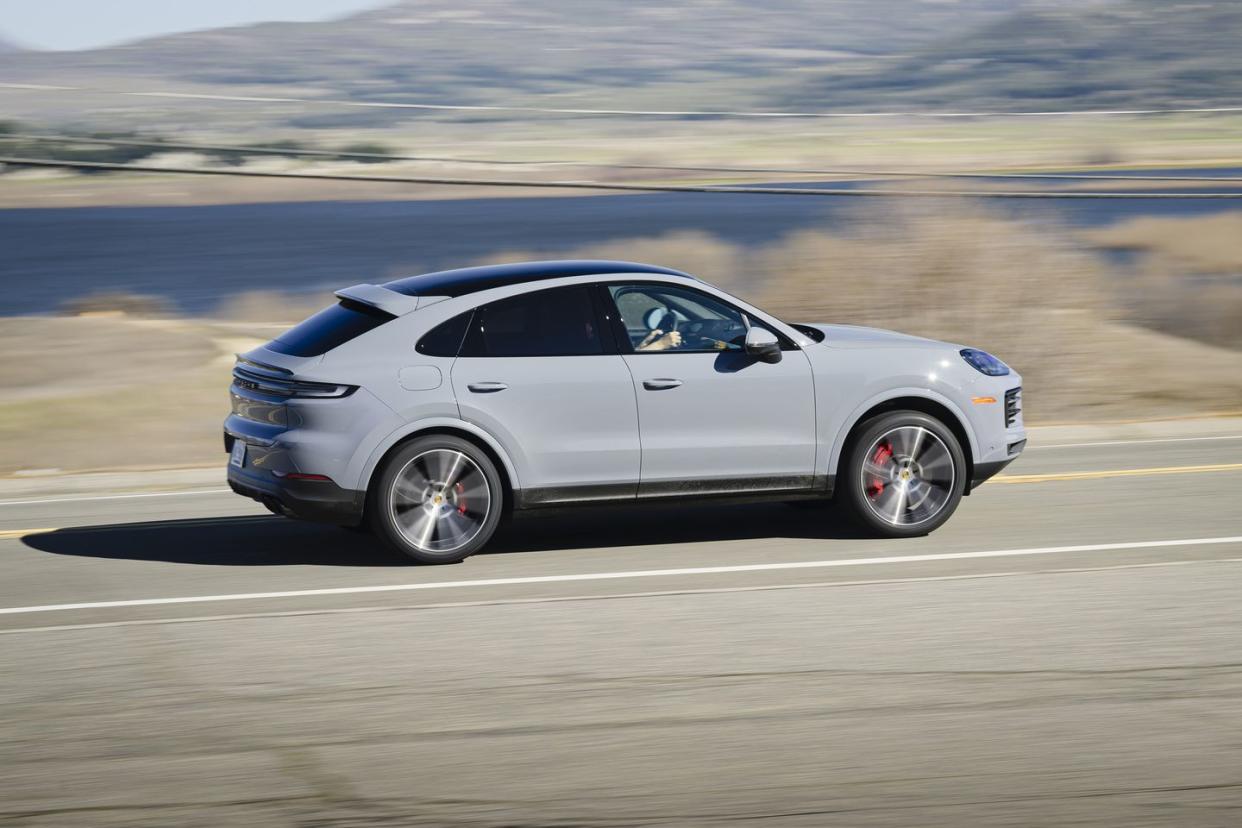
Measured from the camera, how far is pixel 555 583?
850 centimetres

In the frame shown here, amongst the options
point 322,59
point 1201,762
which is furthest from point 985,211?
point 322,59

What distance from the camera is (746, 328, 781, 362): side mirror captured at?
9016 millimetres

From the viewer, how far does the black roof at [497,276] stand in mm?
9125

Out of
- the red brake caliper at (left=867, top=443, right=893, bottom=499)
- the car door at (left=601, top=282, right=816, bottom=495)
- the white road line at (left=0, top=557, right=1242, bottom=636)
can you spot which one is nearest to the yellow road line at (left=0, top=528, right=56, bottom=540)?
the white road line at (left=0, top=557, right=1242, bottom=636)

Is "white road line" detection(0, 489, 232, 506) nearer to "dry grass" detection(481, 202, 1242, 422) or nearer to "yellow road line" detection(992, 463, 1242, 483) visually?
"yellow road line" detection(992, 463, 1242, 483)

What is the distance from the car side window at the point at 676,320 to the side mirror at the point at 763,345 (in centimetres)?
14

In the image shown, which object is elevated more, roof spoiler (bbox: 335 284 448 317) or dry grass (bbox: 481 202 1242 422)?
roof spoiler (bbox: 335 284 448 317)

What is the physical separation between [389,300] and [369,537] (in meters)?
1.62

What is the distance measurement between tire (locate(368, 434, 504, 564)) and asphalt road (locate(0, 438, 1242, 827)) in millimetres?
173

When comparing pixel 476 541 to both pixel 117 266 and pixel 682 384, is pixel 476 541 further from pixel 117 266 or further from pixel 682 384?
pixel 117 266

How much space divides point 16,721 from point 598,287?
409 centimetres

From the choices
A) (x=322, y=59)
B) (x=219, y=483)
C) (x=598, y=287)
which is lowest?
(x=219, y=483)

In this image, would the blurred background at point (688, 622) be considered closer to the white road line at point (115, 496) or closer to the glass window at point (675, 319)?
the white road line at point (115, 496)

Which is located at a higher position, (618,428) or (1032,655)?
(618,428)
